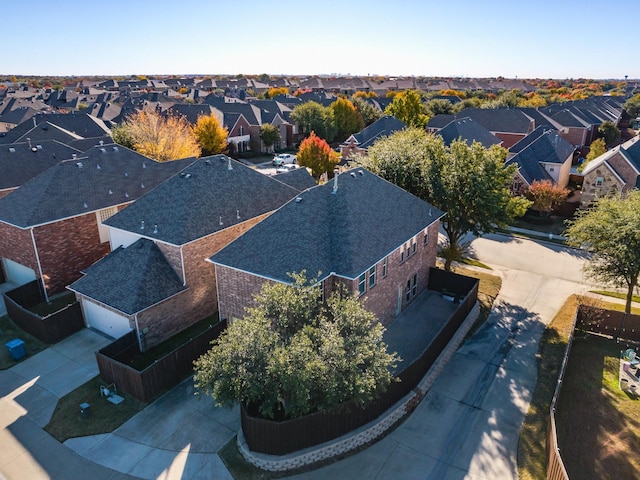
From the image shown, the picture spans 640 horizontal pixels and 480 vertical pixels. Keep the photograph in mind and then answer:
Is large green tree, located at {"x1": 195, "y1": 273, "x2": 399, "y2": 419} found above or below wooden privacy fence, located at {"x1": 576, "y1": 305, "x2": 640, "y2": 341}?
above

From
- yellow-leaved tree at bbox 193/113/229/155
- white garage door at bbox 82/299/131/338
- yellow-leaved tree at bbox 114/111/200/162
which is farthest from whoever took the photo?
yellow-leaved tree at bbox 193/113/229/155

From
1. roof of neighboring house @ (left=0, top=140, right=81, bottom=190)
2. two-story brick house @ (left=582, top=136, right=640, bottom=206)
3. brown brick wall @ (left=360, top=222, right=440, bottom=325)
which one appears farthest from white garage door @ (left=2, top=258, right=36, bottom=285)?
two-story brick house @ (left=582, top=136, right=640, bottom=206)

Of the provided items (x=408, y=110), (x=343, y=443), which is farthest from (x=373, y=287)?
(x=408, y=110)

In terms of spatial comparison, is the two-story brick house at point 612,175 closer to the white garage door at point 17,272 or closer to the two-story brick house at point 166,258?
the two-story brick house at point 166,258

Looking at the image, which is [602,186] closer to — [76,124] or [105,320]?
[105,320]

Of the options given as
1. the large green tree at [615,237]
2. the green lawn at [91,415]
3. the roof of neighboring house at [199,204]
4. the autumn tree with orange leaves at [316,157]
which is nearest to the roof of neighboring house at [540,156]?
the autumn tree with orange leaves at [316,157]

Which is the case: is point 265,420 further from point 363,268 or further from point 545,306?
point 545,306

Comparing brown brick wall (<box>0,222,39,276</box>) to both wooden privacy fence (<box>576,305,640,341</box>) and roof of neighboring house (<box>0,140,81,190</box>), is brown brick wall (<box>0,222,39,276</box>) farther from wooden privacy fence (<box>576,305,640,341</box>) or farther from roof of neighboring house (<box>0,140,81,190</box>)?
wooden privacy fence (<box>576,305,640,341</box>)
